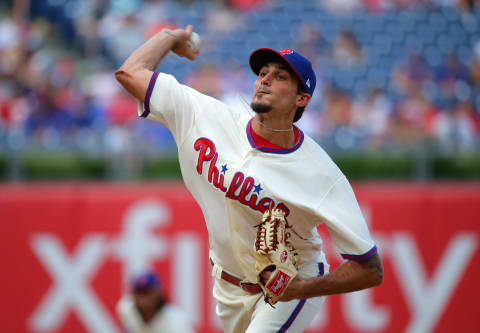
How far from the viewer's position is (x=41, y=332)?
27.7ft

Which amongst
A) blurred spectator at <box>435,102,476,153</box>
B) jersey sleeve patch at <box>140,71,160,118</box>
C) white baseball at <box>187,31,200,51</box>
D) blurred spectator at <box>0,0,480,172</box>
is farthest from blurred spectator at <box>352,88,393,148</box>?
jersey sleeve patch at <box>140,71,160,118</box>

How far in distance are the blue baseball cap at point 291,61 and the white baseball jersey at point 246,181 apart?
1.01 feet

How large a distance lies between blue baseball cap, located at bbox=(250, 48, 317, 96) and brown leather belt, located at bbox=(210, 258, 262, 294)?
1.15m

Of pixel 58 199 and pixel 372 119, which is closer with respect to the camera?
pixel 58 199

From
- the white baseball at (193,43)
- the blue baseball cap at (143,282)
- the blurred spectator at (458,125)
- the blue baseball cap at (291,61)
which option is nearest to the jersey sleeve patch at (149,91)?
the white baseball at (193,43)

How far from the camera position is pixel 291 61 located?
149 inches

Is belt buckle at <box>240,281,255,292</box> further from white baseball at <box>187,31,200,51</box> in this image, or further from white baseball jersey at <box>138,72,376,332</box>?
white baseball at <box>187,31,200,51</box>

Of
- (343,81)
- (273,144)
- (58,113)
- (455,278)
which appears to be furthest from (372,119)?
(273,144)

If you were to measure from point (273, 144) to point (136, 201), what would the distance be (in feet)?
16.1

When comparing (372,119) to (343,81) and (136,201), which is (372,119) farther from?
(136,201)

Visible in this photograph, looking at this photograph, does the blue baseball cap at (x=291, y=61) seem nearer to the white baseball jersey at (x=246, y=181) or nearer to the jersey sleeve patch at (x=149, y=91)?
the white baseball jersey at (x=246, y=181)

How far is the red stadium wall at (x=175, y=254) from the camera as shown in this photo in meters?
8.49

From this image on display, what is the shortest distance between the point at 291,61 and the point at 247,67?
6701mm

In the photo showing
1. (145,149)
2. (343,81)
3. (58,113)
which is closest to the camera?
(145,149)
